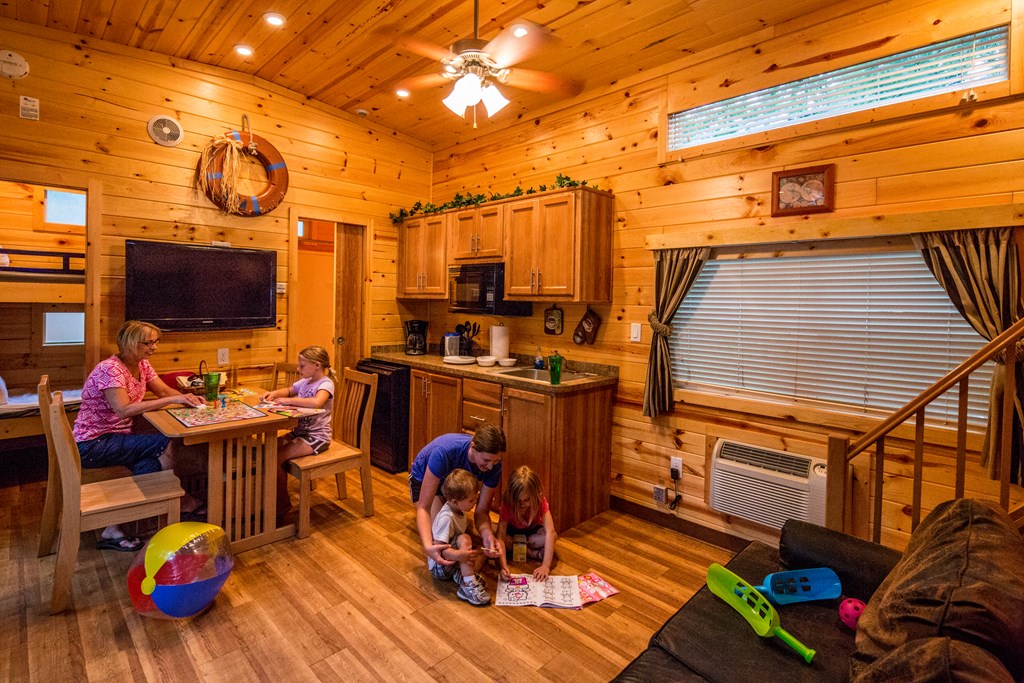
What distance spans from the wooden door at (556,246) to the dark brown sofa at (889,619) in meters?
2.01

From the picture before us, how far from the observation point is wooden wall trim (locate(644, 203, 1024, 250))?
2256mm

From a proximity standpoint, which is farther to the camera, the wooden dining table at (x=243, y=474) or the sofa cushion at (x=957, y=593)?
the wooden dining table at (x=243, y=474)

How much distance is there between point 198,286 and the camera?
3.78m

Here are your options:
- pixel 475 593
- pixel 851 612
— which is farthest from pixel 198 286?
pixel 851 612

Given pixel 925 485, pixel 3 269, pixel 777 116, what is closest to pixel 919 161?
pixel 777 116

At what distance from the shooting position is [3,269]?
12.7ft

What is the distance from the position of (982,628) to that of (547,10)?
10.1ft

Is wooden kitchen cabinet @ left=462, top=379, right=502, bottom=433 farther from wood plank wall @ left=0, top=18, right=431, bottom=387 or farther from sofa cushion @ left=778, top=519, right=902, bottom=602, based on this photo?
sofa cushion @ left=778, top=519, right=902, bottom=602

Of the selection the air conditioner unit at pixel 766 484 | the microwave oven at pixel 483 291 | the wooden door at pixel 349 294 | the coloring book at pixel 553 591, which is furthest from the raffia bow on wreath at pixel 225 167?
the air conditioner unit at pixel 766 484

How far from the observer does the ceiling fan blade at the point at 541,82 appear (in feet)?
8.16

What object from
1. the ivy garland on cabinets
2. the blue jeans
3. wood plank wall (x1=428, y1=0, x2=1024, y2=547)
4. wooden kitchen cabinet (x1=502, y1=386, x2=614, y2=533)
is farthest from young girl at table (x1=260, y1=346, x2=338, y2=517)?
the ivy garland on cabinets

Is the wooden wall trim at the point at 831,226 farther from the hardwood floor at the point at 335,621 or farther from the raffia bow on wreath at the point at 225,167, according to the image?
the raffia bow on wreath at the point at 225,167

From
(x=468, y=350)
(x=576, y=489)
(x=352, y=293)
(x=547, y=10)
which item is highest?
(x=547, y=10)

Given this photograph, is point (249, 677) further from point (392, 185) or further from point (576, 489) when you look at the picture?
point (392, 185)
